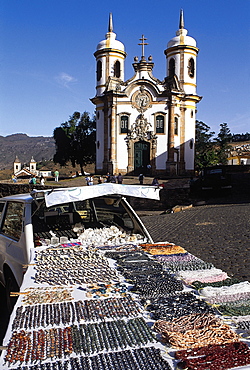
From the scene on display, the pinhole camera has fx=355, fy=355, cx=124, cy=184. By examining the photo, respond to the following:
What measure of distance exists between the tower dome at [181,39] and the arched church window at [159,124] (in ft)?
27.1

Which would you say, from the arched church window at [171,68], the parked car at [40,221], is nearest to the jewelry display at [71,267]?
the parked car at [40,221]

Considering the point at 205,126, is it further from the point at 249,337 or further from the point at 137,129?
the point at 249,337

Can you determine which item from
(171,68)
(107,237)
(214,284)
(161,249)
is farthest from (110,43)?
(214,284)

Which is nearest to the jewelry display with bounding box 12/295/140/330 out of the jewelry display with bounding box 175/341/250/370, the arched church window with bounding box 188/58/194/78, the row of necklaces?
the row of necklaces

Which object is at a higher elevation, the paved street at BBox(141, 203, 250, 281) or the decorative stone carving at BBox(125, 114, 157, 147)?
the decorative stone carving at BBox(125, 114, 157, 147)

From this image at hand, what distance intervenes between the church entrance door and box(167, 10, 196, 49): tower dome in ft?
37.1

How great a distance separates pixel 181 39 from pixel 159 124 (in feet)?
31.6

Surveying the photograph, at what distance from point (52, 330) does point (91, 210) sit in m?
3.58

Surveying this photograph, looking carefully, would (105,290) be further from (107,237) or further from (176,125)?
(176,125)

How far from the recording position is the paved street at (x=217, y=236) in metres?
7.81

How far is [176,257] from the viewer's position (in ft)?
16.5

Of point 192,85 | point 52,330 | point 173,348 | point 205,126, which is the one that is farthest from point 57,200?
point 205,126

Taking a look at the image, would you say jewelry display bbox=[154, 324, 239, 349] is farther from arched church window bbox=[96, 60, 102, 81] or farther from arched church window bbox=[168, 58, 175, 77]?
arched church window bbox=[96, 60, 102, 81]

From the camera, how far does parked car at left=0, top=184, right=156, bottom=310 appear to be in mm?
5168
